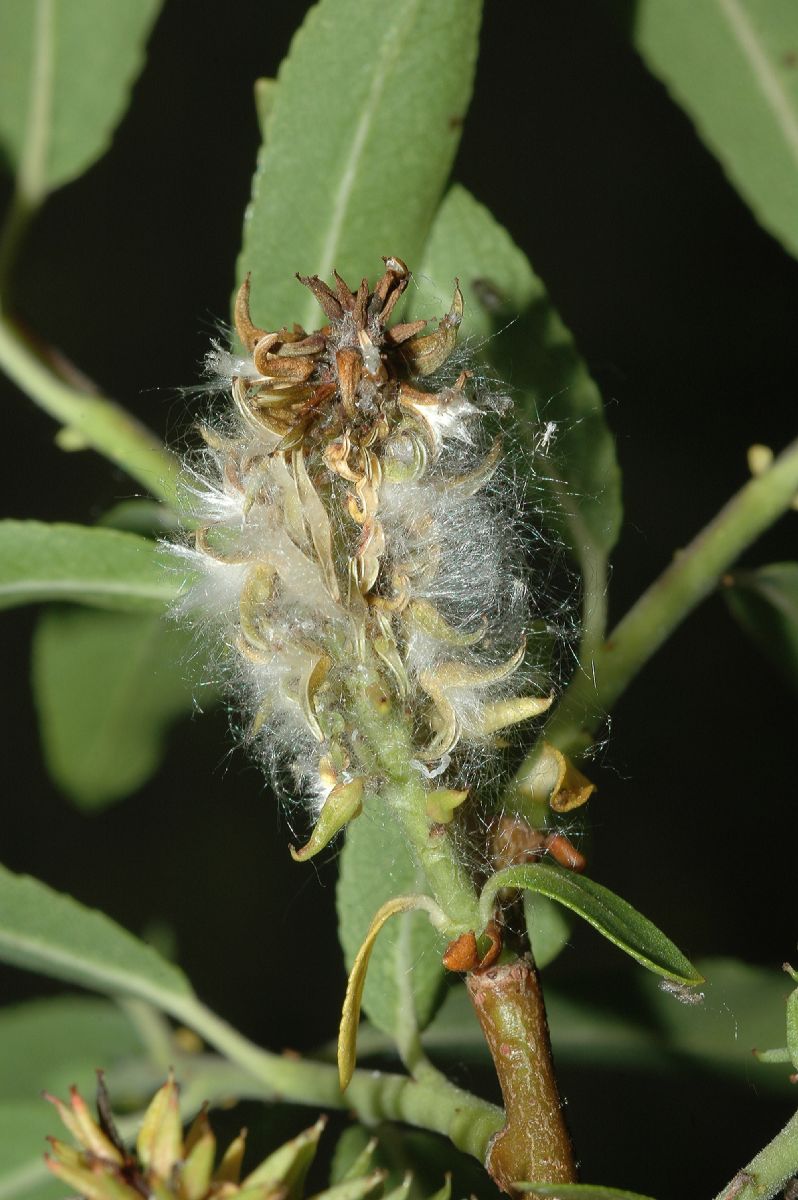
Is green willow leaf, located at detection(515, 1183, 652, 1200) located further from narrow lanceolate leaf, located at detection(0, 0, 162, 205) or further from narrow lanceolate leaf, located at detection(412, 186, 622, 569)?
narrow lanceolate leaf, located at detection(0, 0, 162, 205)

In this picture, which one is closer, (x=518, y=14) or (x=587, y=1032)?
(x=587, y=1032)

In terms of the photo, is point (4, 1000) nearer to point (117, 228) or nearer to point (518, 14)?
point (117, 228)

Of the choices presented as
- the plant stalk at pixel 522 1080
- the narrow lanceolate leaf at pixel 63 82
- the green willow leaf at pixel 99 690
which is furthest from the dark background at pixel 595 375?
the plant stalk at pixel 522 1080

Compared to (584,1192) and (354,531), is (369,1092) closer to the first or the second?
(584,1192)

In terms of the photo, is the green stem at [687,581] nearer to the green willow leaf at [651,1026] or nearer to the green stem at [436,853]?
the green stem at [436,853]

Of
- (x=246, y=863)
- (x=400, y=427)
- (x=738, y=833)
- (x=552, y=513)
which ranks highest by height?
(x=400, y=427)

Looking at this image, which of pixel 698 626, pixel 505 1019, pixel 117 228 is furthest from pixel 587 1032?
pixel 117 228

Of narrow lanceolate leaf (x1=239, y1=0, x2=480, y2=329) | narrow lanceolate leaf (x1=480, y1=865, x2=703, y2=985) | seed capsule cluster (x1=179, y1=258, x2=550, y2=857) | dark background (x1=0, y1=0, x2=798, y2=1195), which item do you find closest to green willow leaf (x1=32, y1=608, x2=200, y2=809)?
dark background (x1=0, y1=0, x2=798, y2=1195)
